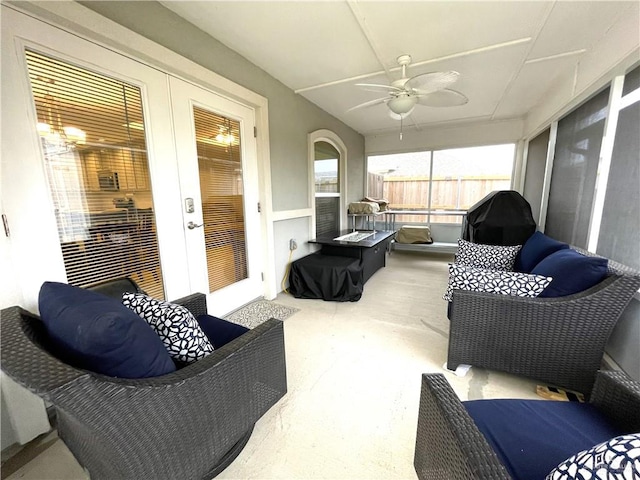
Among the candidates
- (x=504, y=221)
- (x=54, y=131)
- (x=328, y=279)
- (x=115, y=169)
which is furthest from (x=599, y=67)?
(x=54, y=131)

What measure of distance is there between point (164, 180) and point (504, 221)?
3328mm

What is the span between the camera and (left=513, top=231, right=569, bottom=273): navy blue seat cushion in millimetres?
1862

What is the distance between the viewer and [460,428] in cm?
71

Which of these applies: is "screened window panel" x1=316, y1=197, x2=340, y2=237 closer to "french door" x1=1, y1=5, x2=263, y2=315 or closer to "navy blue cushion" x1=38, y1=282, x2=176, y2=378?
"french door" x1=1, y1=5, x2=263, y2=315

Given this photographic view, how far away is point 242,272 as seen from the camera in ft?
8.89

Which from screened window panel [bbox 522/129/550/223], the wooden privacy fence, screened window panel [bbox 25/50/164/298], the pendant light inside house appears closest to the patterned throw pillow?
screened window panel [bbox 25/50/164/298]

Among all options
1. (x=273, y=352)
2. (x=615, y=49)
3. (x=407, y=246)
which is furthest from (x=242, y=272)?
(x=615, y=49)

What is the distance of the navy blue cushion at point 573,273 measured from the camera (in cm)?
135

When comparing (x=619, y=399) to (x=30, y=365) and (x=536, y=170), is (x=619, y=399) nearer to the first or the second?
(x=30, y=365)

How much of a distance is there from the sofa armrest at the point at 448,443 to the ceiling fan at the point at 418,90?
1.91m

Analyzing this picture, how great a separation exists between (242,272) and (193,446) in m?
1.85

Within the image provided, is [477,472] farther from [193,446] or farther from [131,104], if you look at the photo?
[131,104]

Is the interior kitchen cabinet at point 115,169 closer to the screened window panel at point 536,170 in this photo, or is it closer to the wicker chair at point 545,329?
the wicker chair at point 545,329

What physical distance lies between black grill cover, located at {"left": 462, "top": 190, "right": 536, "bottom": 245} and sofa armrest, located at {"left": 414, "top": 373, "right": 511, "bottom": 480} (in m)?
2.53
